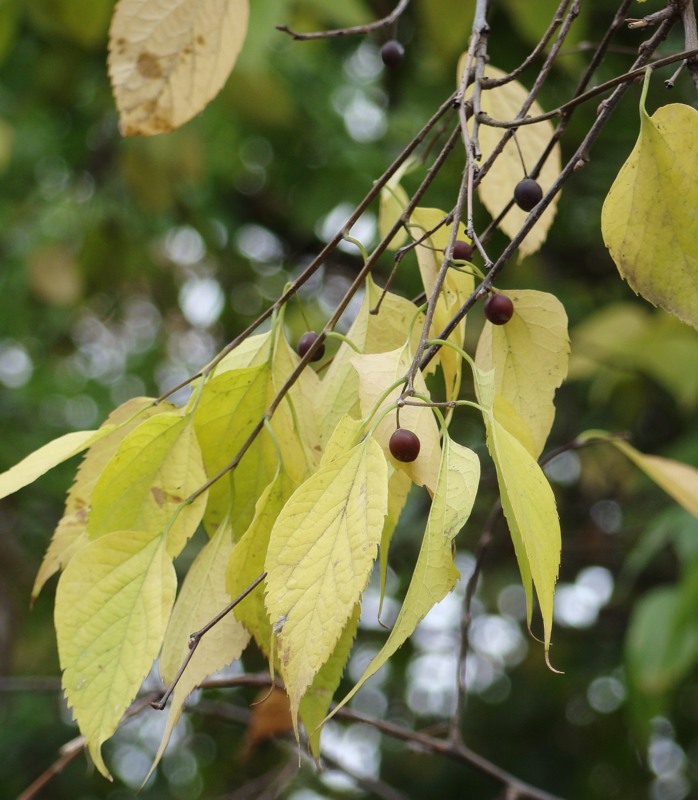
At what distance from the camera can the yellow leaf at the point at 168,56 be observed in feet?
2.06

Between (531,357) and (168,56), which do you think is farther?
(168,56)

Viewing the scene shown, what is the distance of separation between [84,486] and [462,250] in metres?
0.26

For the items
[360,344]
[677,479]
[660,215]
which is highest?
[660,215]

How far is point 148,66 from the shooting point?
630mm

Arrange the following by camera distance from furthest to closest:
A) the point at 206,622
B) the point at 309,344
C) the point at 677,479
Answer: the point at 677,479, the point at 309,344, the point at 206,622

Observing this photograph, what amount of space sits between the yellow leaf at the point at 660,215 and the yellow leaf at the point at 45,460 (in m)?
0.28

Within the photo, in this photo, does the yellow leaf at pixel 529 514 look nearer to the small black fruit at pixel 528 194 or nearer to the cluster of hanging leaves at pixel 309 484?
the cluster of hanging leaves at pixel 309 484

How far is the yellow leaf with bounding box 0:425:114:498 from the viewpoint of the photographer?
1.50ft

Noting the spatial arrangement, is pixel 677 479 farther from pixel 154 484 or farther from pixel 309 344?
pixel 154 484

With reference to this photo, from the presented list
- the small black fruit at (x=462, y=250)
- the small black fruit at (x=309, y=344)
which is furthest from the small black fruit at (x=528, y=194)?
the small black fruit at (x=309, y=344)

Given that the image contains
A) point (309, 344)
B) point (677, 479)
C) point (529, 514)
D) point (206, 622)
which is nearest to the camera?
point (529, 514)

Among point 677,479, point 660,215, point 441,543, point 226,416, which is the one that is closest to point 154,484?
point 226,416

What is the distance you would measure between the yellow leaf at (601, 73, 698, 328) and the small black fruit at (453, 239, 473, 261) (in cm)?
11

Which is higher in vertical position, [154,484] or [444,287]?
[444,287]
